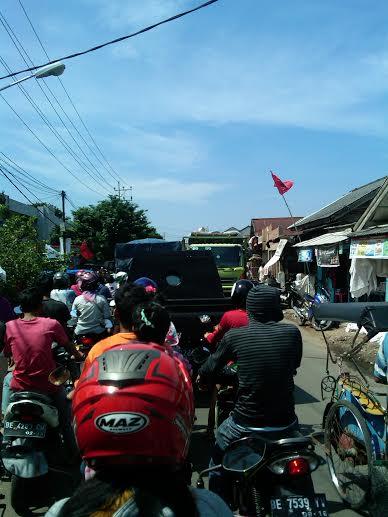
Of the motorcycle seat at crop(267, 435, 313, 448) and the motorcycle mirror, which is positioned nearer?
the motorcycle seat at crop(267, 435, 313, 448)

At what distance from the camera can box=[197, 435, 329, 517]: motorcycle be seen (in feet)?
8.09

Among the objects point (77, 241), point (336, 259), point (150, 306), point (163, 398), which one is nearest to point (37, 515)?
point (150, 306)

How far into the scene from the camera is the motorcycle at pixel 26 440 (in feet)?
12.3

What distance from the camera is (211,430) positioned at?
537 cm

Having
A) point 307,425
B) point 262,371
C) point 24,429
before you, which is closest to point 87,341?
point 24,429

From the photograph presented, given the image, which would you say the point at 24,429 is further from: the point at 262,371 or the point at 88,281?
the point at 88,281

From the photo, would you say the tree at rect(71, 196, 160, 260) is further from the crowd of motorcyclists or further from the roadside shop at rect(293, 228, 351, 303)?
the crowd of motorcyclists

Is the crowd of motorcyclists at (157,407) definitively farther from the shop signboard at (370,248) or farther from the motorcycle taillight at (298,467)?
Answer: the shop signboard at (370,248)

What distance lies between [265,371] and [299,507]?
0.77 meters

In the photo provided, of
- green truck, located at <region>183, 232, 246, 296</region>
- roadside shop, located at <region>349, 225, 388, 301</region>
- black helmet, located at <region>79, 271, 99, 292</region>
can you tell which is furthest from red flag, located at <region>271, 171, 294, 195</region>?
black helmet, located at <region>79, 271, 99, 292</region>

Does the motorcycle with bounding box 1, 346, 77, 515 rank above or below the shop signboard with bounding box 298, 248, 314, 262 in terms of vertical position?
below

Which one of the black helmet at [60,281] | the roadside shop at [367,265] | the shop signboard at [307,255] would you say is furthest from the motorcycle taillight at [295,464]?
the shop signboard at [307,255]

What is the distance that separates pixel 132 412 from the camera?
5.14 ft

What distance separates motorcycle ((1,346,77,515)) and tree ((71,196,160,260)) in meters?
30.7
